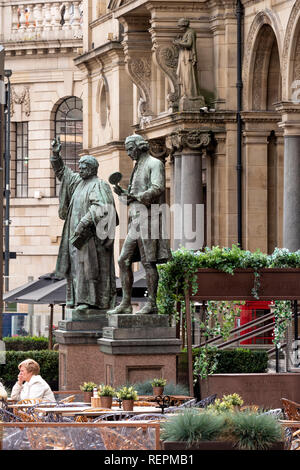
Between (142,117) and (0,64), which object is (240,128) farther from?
(0,64)

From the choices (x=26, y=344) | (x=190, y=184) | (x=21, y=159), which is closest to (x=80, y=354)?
(x=26, y=344)

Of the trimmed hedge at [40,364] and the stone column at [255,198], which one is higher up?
the stone column at [255,198]

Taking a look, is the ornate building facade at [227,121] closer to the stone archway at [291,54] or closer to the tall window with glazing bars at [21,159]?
the stone archway at [291,54]

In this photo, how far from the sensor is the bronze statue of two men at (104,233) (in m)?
22.8

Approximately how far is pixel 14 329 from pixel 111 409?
34.4m

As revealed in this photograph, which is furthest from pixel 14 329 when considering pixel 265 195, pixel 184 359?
pixel 184 359

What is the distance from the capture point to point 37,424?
1423 cm

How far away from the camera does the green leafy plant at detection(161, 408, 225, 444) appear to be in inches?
507

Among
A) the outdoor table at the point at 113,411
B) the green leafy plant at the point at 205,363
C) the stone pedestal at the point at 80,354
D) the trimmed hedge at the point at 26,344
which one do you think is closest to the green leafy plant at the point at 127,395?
the outdoor table at the point at 113,411

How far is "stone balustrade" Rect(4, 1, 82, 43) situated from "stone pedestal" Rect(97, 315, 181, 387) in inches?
1500

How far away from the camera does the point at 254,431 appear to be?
1302cm

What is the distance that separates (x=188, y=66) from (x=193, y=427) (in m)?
26.2

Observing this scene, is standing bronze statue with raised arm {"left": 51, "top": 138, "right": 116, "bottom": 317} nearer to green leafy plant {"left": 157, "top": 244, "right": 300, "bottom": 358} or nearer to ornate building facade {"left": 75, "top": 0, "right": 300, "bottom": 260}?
green leafy plant {"left": 157, "top": 244, "right": 300, "bottom": 358}

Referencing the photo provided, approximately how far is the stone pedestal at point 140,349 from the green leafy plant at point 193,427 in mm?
9330
